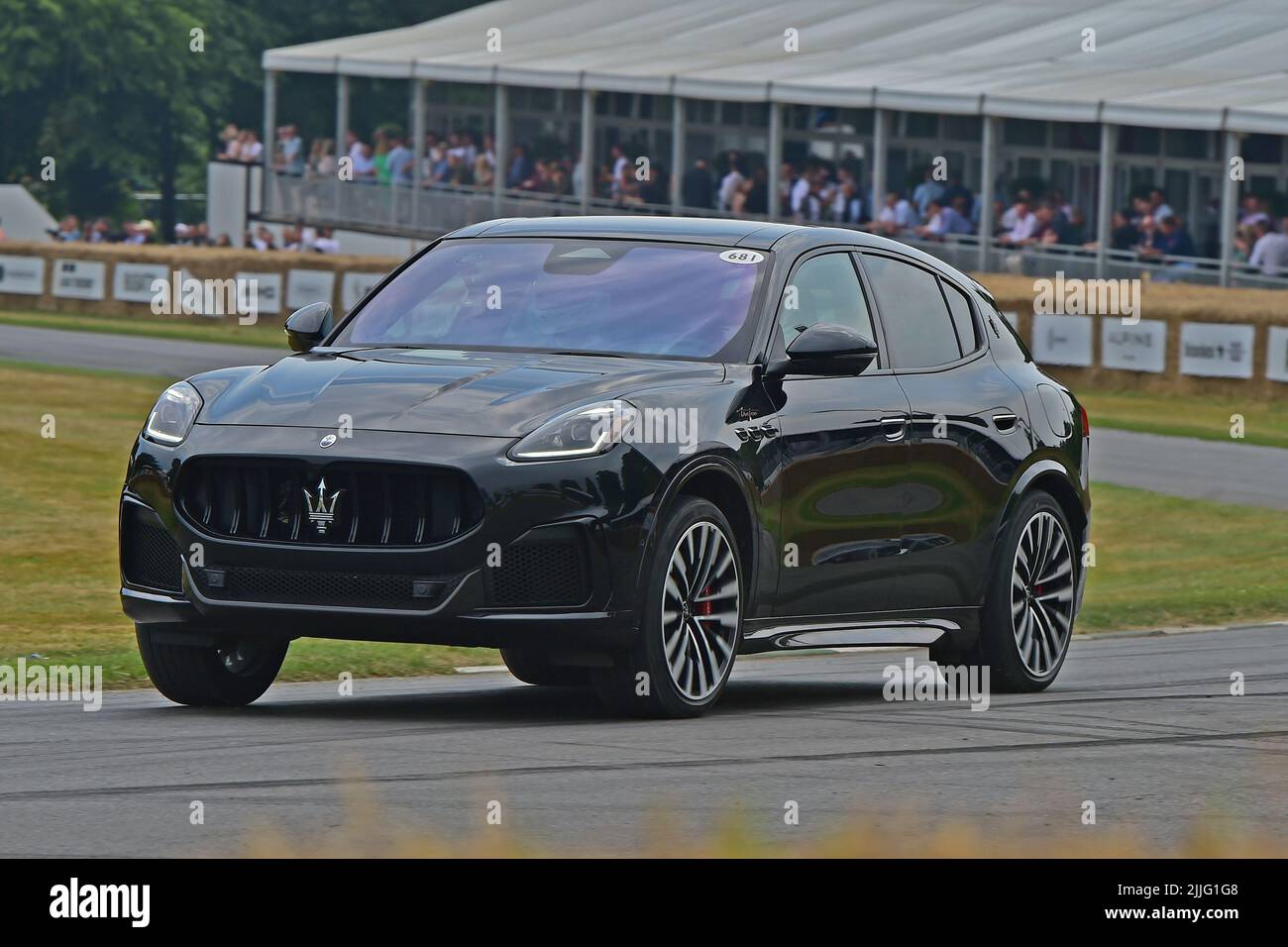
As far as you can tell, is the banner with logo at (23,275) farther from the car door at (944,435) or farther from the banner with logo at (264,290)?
the car door at (944,435)

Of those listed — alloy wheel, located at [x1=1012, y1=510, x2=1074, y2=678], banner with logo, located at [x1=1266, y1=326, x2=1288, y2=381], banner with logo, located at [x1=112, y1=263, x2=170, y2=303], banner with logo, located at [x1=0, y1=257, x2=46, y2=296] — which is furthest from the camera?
banner with logo, located at [x1=0, y1=257, x2=46, y2=296]

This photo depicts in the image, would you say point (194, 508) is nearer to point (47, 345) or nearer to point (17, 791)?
point (17, 791)

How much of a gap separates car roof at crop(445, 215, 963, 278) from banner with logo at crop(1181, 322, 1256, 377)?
71.7 ft

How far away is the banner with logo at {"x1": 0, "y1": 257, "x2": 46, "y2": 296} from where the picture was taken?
47.7m

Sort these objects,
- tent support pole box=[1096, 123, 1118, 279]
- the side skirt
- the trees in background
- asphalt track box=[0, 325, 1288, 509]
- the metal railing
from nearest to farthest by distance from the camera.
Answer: the side skirt → asphalt track box=[0, 325, 1288, 509] → the metal railing → tent support pole box=[1096, 123, 1118, 279] → the trees in background

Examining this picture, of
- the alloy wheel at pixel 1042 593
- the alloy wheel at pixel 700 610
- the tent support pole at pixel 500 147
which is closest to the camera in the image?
the alloy wheel at pixel 700 610

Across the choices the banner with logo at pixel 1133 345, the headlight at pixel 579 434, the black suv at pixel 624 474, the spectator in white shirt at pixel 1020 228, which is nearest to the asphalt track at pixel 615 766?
the black suv at pixel 624 474

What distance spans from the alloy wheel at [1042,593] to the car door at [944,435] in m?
0.29

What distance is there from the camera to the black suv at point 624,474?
852cm

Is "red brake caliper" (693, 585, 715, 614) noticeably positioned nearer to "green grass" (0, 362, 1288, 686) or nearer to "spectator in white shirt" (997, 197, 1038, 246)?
"green grass" (0, 362, 1288, 686)

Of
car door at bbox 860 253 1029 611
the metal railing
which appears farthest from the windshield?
the metal railing

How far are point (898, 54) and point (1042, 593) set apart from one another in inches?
1497

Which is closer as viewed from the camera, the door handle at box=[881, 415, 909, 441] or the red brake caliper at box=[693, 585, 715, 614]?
the red brake caliper at box=[693, 585, 715, 614]
